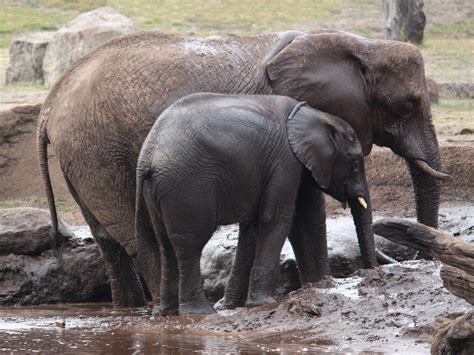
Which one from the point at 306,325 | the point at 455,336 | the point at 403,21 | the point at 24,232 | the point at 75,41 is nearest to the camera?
the point at 455,336

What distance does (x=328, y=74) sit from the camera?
9.14 m

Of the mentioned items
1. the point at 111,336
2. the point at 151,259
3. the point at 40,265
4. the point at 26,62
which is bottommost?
the point at 26,62

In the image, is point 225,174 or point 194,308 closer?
point 225,174

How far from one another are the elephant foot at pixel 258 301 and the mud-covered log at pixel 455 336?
193 centimetres

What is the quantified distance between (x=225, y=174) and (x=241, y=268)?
826 millimetres

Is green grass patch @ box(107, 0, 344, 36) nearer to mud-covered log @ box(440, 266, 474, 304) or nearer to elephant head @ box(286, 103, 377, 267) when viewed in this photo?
elephant head @ box(286, 103, 377, 267)

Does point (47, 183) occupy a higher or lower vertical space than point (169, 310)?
higher

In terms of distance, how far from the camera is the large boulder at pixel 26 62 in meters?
18.0

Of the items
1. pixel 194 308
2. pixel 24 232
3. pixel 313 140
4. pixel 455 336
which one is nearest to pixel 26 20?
pixel 24 232

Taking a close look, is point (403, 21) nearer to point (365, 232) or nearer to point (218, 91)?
point (365, 232)

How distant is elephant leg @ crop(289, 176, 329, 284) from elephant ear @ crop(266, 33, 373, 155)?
0.55 metres

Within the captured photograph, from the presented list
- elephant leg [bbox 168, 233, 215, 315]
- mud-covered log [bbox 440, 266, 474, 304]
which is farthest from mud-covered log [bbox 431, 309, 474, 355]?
elephant leg [bbox 168, 233, 215, 315]

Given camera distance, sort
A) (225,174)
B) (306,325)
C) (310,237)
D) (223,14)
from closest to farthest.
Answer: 1. (306,325)
2. (225,174)
3. (310,237)
4. (223,14)

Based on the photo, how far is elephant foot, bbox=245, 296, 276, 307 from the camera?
8375 millimetres
